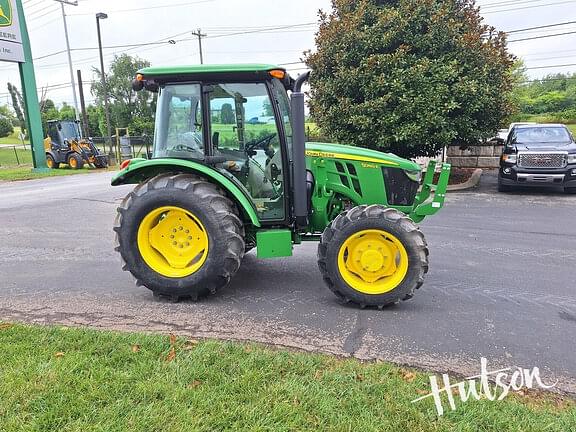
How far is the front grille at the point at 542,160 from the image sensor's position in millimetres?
9815

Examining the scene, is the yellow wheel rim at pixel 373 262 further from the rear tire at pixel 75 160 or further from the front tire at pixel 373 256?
the rear tire at pixel 75 160

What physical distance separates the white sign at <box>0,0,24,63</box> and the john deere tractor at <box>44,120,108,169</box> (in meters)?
4.41

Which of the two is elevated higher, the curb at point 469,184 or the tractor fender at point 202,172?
the tractor fender at point 202,172

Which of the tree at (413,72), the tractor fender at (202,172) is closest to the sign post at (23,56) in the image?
the tree at (413,72)

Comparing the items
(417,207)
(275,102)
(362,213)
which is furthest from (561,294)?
(275,102)

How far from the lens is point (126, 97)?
48.7 metres

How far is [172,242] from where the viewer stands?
423cm

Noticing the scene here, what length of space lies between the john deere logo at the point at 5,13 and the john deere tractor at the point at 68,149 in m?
5.44

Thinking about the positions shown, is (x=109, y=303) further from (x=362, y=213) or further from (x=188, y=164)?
(x=362, y=213)

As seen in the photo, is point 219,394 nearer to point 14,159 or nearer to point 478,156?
point 478,156

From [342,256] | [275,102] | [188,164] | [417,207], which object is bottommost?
[342,256]

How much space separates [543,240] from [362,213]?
3959 millimetres

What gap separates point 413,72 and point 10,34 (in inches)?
686

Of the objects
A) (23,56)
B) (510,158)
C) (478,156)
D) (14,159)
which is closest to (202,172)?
(510,158)
